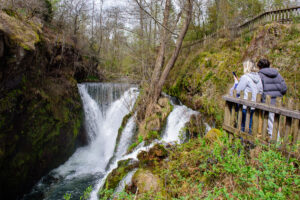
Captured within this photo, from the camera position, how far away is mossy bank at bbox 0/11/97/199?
559cm

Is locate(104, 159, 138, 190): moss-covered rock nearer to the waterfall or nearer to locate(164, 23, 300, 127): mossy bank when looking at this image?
the waterfall

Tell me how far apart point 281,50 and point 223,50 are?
10.4 ft

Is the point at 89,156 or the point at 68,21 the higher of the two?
the point at 68,21

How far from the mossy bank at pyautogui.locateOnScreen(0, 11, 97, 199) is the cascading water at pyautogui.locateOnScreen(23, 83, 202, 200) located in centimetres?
65

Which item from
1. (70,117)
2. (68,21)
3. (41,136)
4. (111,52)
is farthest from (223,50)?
(111,52)

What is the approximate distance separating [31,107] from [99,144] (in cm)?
476

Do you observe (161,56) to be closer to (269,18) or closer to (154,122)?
(154,122)

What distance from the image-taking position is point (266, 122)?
3.12m

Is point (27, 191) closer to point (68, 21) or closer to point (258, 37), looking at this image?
point (258, 37)

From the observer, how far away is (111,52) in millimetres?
22859

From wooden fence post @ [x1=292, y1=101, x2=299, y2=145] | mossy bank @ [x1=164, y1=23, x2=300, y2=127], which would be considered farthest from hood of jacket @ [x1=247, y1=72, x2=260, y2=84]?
mossy bank @ [x1=164, y1=23, x2=300, y2=127]

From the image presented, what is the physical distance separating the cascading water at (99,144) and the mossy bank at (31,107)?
0.65 meters

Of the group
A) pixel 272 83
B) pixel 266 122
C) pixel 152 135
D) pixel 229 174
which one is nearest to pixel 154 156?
pixel 229 174

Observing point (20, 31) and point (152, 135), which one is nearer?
point (20, 31)
